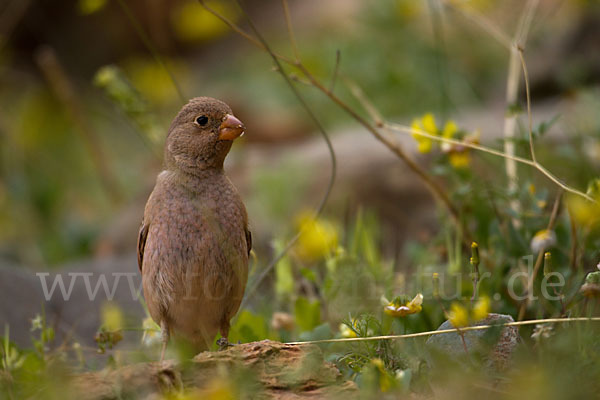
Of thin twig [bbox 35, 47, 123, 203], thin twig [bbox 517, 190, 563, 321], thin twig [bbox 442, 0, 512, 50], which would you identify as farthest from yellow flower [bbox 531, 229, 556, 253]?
thin twig [bbox 35, 47, 123, 203]

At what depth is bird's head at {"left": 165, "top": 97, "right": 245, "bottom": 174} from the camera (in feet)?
11.0


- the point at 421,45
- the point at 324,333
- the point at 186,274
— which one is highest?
the point at 421,45

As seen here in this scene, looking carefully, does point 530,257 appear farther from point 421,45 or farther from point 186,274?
point 421,45

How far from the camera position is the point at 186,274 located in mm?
3217

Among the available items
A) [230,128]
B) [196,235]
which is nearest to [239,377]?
[196,235]

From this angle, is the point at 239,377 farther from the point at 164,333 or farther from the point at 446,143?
the point at 446,143

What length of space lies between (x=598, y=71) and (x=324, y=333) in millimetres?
4584

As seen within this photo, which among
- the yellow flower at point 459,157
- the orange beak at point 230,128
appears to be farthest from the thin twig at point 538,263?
the orange beak at point 230,128

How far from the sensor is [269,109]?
8.63 metres

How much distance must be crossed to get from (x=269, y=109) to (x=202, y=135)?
5310 mm

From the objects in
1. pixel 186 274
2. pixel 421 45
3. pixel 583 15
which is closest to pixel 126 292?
pixel 186 274

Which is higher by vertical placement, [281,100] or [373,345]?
[281,100]

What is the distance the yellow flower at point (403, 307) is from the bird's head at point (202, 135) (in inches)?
42.7

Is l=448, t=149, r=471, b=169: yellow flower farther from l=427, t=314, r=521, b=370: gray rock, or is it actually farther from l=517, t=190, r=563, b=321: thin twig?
l=427, t=314, r=521, b=370: gray rock
